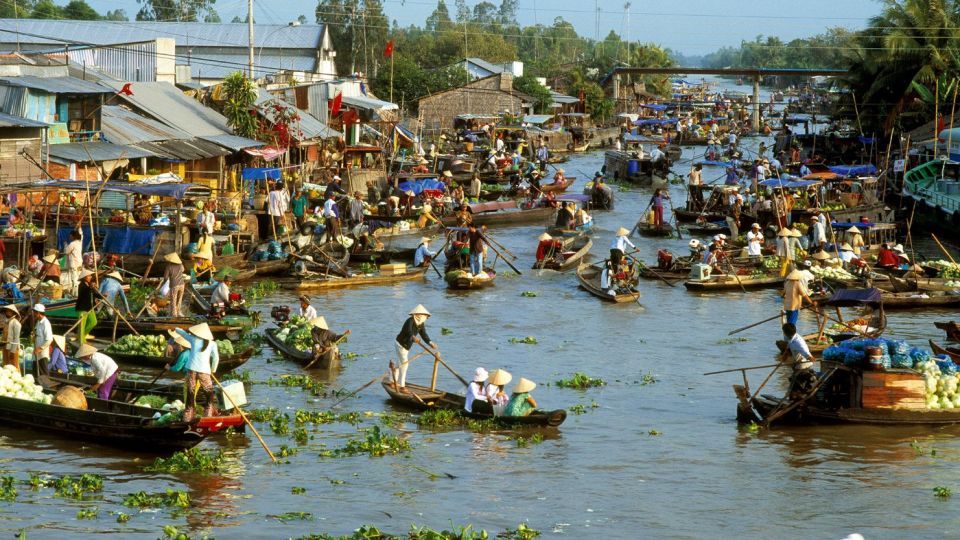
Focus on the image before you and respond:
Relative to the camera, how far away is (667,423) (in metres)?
16.4

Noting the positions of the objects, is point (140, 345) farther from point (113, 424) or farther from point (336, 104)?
point (336, 104)

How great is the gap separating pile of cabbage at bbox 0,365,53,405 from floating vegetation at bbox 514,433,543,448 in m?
5.50

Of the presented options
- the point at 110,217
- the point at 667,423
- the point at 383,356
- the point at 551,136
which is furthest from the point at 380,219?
the point at 551,136

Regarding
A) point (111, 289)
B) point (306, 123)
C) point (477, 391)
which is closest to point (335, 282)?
point (111, 289)

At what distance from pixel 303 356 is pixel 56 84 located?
13.3 meters

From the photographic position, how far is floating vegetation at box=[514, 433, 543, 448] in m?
Result: 14.8

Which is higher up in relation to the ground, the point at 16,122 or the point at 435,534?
the point at 16,122

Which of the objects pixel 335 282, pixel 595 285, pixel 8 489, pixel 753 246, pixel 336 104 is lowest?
pixel 8 489

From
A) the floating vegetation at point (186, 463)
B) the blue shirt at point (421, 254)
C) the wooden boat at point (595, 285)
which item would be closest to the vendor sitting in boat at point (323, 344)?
the floating vegetation at point (186, 463)

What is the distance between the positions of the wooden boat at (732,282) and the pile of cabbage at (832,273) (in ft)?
4.04

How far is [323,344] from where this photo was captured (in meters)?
18.7

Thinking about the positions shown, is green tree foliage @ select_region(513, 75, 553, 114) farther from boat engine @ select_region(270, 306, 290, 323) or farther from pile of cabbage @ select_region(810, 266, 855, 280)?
boat engine @ select_region(270, 306, 290, 323)

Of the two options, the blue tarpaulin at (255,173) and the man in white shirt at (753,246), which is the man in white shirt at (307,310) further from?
the blue tarpaulin at (255,173)

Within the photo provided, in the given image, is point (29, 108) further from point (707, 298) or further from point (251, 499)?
point (251, 499)
